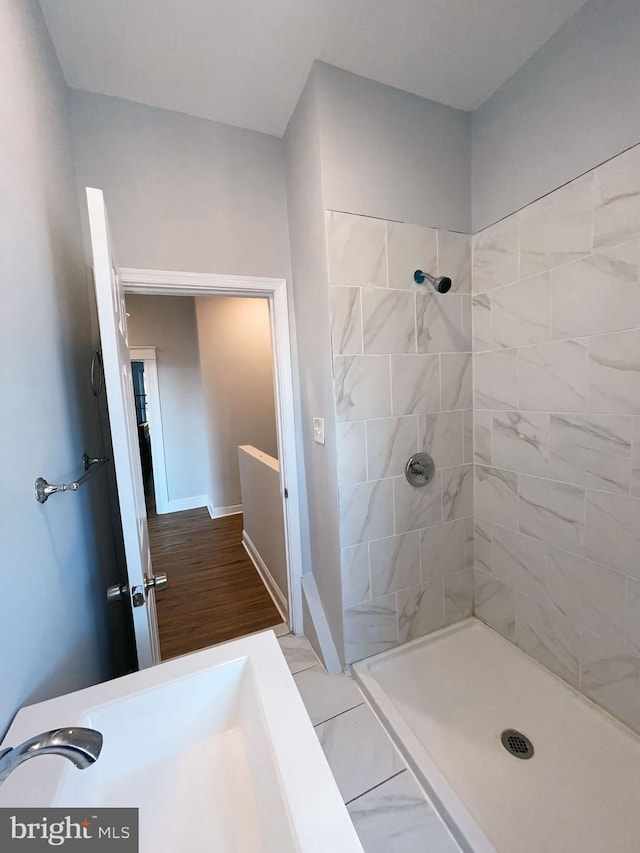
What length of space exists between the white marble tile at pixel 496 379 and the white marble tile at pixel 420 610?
37.4 inches

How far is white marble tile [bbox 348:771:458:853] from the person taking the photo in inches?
39.0

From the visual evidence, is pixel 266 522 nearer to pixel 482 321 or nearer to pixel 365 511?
pixel 365 511

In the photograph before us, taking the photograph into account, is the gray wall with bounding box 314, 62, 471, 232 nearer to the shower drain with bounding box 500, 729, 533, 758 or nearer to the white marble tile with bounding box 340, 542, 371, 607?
the white marble tile with bounding box 340, 542, 371, 607

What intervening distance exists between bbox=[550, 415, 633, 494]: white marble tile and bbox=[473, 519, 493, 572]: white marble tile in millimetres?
482

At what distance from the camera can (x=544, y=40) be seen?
4.17 feet

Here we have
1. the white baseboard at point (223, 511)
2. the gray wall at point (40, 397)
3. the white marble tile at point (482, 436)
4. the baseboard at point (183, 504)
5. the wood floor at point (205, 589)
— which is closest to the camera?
the gray wall at point (40, 397)

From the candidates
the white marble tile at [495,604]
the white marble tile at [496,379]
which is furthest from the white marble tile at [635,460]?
the white marble tile at [495,604]

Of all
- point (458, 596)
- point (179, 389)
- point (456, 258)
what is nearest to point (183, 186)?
point (456, 258)

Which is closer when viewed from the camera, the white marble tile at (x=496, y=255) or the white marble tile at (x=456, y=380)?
the white marble tile at (x=496, y=255)

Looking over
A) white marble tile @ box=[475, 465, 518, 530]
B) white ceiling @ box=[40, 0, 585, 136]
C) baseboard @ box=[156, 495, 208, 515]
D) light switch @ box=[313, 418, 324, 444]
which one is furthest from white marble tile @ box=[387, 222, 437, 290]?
baseboard @ box=[156, 495, 208, 515]

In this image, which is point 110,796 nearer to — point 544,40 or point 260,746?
point 260,746

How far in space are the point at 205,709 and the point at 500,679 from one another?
4.53 ft

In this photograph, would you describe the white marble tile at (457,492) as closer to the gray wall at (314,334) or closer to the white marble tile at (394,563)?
the white marble tile at (394,563)

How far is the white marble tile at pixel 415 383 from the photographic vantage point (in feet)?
5.06
